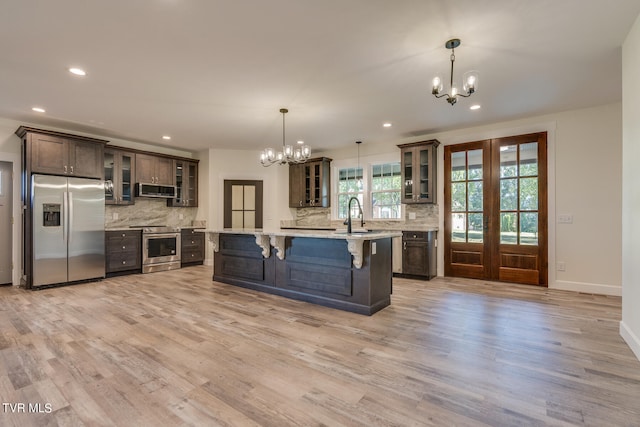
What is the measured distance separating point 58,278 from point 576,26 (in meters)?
7.21

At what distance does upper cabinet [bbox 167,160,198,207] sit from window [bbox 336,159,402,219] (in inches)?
134

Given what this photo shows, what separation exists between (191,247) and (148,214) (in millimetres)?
1148

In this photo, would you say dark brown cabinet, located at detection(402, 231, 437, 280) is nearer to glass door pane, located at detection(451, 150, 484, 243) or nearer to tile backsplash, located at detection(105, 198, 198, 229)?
glass door pane, located at detection(451, 150, 484, 243)

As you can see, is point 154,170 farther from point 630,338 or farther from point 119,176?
point 630,338

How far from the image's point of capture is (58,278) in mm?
4785

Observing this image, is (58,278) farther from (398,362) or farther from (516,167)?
(516,167)

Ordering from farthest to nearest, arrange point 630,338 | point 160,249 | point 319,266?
point 160,249 < point 319,266 < point 630,338

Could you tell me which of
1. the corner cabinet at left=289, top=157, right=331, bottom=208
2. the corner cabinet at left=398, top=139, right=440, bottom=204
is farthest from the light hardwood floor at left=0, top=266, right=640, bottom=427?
the corner cabinet at left=289, top=157, right=331, bottom=208

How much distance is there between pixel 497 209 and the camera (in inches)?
200

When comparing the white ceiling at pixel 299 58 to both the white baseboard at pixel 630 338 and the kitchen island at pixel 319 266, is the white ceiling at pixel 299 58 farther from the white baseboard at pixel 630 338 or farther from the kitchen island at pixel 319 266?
the white baseboard at pixel 630 338

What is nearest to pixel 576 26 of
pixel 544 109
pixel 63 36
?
pixel 544 109

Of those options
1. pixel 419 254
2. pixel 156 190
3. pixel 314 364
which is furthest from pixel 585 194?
pixel 156 190

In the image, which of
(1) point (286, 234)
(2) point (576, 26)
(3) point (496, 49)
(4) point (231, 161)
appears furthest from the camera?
(4) point (231, 161)

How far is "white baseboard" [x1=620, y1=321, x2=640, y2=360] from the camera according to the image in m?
2.40
